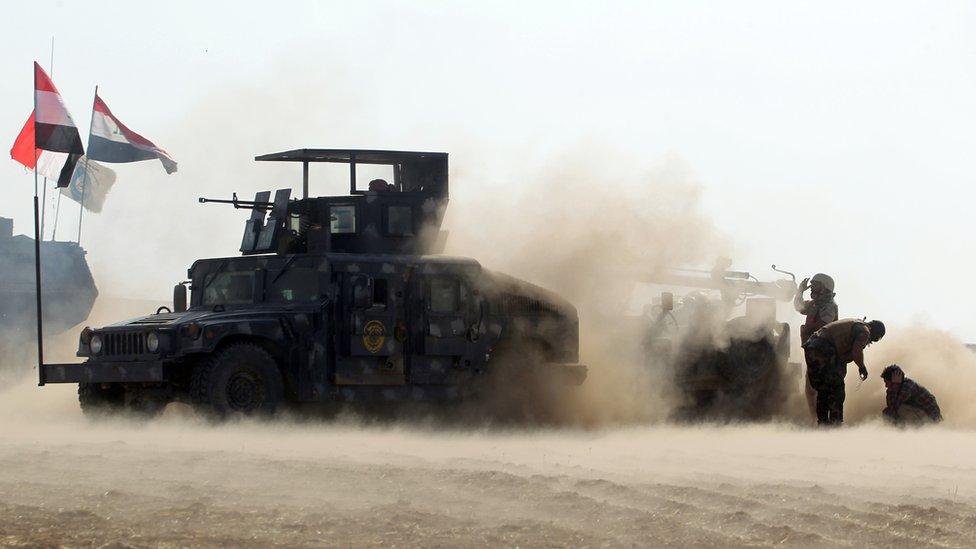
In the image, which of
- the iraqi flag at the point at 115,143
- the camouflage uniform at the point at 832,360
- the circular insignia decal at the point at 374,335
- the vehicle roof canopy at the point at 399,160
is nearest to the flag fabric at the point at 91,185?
the iraqi flag at the point at 115,143

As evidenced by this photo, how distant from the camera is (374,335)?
14.5 meters

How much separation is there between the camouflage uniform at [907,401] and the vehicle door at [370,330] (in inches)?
219

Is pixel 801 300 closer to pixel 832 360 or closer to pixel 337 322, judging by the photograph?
pixel 832 360

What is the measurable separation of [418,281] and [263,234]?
1.96 metres

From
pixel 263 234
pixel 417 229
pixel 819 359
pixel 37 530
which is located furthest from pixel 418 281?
pixel 37 530

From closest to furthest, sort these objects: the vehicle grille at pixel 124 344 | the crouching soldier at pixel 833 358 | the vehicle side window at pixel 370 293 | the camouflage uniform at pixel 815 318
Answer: the vehicle grille at pixel 124 344 → the vehicle side window at pixel 370 293 → the crouching soldier at pixel 833 358 → the camouflage uniform at pixel 815 318

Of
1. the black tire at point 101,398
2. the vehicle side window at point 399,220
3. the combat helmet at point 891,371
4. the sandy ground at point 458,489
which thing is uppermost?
the vehicle side window at point 399,220

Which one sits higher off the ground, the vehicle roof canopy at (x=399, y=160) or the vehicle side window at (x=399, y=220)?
the vehicle roof canopy at (x=399, y=160)

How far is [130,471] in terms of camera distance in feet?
32.8

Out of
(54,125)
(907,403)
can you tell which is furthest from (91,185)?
(907,403)

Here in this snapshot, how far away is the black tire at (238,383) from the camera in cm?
1353

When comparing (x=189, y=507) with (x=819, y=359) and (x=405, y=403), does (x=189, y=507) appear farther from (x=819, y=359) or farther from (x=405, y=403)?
(x=819, y=359)

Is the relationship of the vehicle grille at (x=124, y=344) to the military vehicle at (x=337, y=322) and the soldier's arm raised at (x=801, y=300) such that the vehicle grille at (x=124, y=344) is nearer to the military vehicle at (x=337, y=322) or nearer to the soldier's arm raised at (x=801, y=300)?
the military vehicle at (x=337, y=322)

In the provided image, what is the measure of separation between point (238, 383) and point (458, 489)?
483 cm
